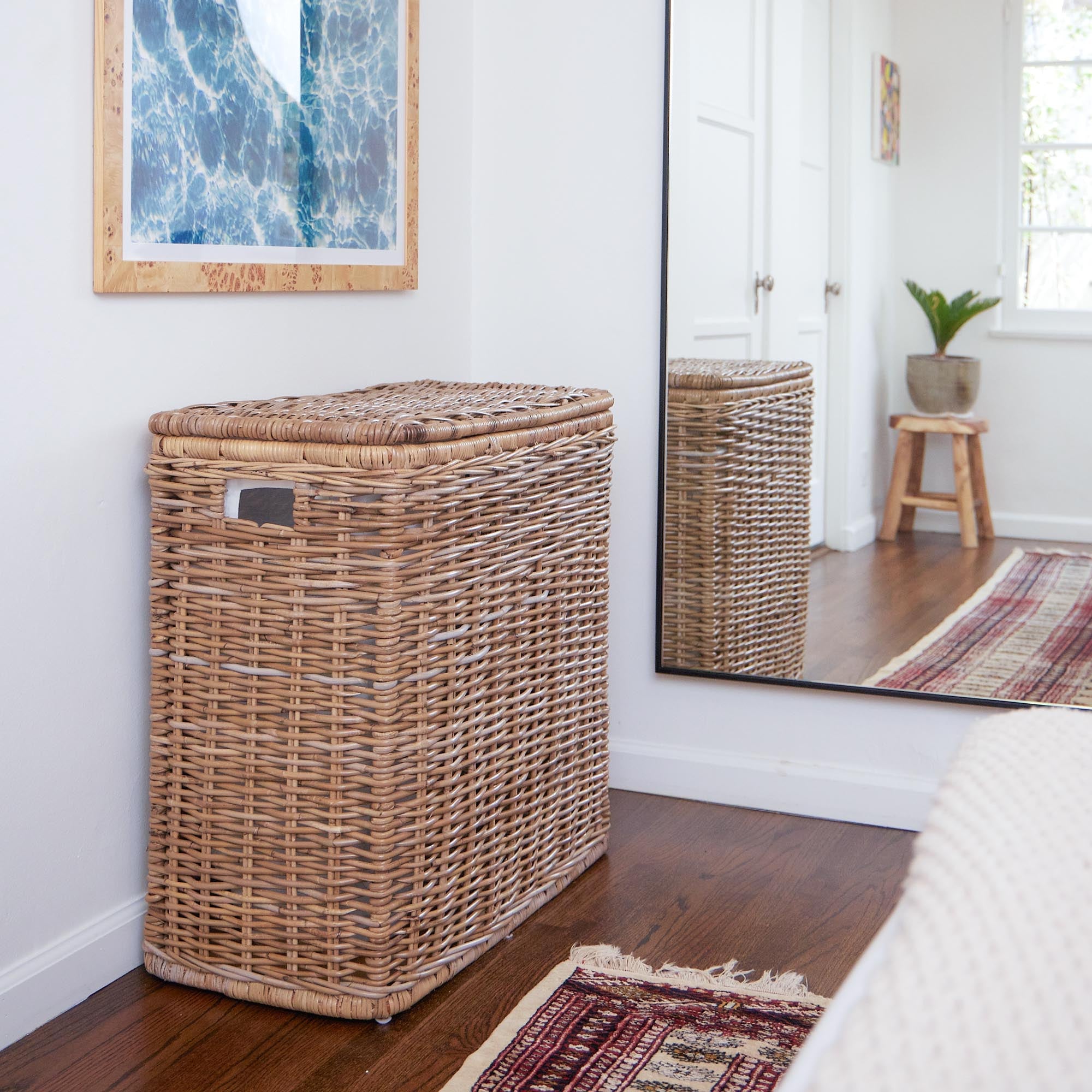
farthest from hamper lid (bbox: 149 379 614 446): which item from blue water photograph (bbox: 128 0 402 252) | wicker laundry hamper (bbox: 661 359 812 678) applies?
wicker laundry hamper (bbox: 661 359 812 678)

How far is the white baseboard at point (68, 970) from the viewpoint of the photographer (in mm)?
1579

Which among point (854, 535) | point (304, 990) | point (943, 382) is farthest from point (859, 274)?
point (304, 990)

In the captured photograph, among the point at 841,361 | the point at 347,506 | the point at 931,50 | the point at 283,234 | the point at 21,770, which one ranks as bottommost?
the point at 21,770

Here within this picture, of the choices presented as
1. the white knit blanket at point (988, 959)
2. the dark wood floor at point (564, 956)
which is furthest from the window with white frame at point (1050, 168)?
the white knit blanket at point (988, 959)

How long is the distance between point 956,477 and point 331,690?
1.20m

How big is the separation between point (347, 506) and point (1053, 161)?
1.31 metres

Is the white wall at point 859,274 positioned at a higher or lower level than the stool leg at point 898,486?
higher

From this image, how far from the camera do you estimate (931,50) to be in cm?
212

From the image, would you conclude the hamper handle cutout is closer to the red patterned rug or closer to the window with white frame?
the red patterned rug

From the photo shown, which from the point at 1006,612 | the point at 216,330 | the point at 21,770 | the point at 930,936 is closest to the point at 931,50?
the point at 1006,612

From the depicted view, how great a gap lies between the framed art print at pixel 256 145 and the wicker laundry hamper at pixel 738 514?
0.60 meters

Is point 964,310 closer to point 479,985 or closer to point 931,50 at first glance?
point 931,50

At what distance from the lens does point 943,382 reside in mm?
2182

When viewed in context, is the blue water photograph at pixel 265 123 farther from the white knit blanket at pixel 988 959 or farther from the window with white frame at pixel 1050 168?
the white knit blanket at pixel 988 959
